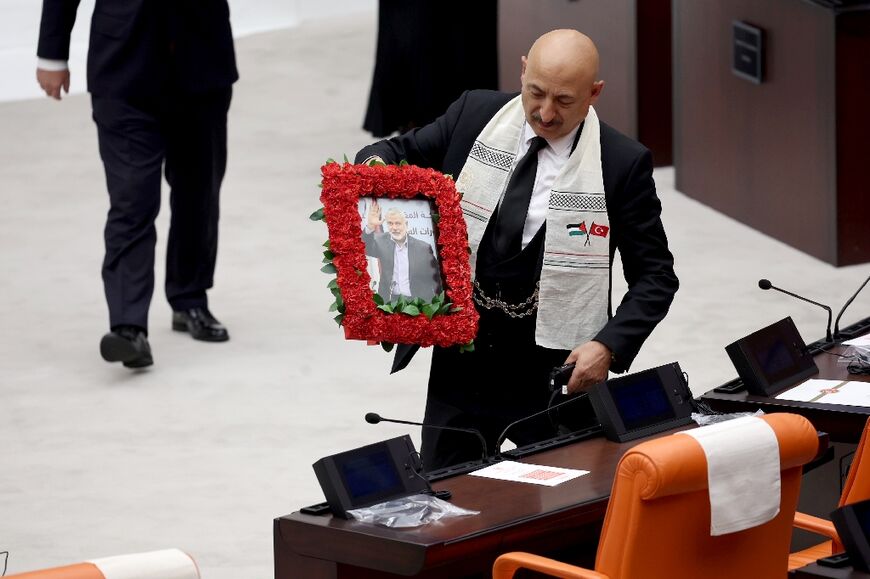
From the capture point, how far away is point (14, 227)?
921 cm

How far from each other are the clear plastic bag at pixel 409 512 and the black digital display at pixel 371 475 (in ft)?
0.10

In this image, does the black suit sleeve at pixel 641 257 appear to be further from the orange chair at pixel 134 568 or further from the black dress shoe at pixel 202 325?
the black dress shoe at pixel 202 325

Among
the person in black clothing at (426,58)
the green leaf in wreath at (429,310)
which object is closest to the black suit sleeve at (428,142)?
the green leaf in wreath at (429,310)

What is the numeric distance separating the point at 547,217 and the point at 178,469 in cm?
205

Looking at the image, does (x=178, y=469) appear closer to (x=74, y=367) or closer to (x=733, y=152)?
(x=74, y=367)

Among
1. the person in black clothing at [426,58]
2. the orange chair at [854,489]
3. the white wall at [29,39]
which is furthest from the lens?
the white wall at [29,39]

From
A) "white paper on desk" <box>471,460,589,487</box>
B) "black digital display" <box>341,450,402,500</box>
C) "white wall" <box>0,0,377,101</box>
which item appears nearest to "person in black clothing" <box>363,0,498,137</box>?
"white wall" <box>0,0,377,101</box>

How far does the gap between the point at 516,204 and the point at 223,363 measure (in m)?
2.88

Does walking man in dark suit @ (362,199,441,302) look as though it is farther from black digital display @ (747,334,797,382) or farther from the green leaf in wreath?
black digital display @ (747,334,797,382)

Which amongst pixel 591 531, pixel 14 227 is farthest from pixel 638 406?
pixel 14 227

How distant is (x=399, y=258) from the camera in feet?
14.0

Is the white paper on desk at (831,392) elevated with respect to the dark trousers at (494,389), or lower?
lower

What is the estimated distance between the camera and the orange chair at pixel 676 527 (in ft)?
10.9

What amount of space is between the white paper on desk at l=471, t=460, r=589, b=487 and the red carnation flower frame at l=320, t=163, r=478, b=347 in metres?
0.32
